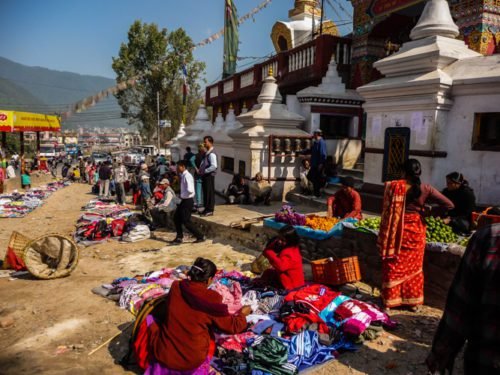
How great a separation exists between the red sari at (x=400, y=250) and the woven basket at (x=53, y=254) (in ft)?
17.0

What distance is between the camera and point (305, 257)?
6992mm

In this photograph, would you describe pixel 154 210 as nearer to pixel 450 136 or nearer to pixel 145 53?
pixel 450 136

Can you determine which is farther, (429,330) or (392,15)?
(392,15)

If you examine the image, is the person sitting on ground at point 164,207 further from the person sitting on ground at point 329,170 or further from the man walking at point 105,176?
the man walking at point 105,176

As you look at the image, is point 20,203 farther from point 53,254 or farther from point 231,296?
point 231,296

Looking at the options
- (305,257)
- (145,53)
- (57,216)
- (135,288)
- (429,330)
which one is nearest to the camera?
(429,330)

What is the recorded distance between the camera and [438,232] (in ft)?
17.1

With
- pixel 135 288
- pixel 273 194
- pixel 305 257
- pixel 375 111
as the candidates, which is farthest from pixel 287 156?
pixel 135 288

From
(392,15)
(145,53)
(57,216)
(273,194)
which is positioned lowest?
(57,216)

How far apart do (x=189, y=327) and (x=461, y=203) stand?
404cm

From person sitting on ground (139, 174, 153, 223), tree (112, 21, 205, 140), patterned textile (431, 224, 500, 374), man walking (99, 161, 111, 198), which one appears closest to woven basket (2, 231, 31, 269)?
person sitting on ground (139, 174, 153, 223)

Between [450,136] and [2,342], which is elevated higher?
[450,136]

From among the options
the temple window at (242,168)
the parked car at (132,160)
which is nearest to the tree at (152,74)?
the parked car at (132,160)

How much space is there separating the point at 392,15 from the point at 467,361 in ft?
39.3
